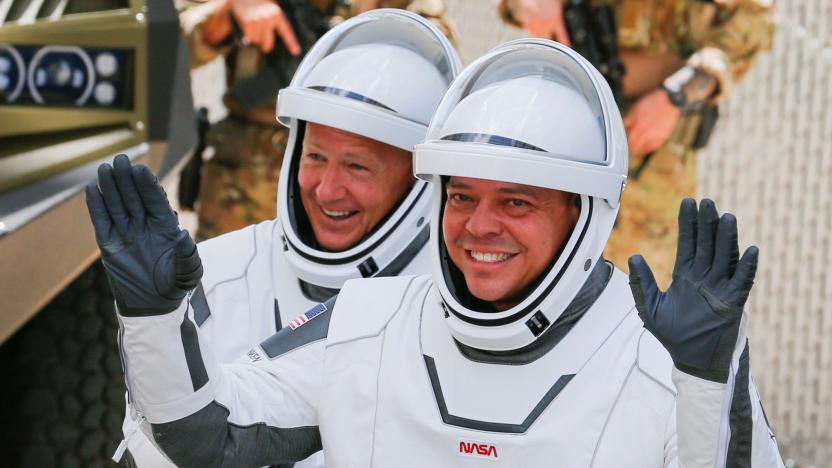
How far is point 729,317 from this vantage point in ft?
7.95

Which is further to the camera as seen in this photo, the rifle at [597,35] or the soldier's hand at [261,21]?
the rifle at [597,35]

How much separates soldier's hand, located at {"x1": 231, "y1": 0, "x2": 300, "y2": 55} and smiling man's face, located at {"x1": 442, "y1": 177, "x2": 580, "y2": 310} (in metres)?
2.60

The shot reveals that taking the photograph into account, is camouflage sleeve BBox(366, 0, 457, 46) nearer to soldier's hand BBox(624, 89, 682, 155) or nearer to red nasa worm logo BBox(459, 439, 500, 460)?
soldier's hand BBox(624, 89, 682, 155)

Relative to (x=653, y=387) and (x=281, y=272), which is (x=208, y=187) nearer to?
(x=281, y=272)

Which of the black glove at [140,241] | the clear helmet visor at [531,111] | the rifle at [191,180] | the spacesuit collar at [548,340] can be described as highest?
the clear helmet visor at [531,111]

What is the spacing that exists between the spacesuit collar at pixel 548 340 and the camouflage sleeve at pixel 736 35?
2.71 meters

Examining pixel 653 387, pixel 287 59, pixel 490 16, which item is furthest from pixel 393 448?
pixel 490 16

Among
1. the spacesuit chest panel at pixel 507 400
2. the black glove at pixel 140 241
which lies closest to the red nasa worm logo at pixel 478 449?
the spacesuit chest panel at pixel 507 400

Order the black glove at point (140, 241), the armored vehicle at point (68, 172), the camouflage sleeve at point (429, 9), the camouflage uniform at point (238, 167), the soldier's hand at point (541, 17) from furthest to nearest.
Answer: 1. the camouflage uniform at point (238, 167)
2. the soldier's hand at point (541, 17)
3. the camouflage sleeve at point (429, 9)
4. the armored vehicle at point (68, 172)
5. the black glove at point (140, 241)

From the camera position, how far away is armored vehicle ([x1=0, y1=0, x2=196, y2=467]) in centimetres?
340

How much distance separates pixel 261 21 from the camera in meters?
5.37

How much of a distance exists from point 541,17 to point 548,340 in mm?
2759

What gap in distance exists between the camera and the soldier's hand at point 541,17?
17.9 feet

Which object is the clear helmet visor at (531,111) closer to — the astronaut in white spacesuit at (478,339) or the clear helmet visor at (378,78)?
the astronaut in white spacesuit at (478,339)
